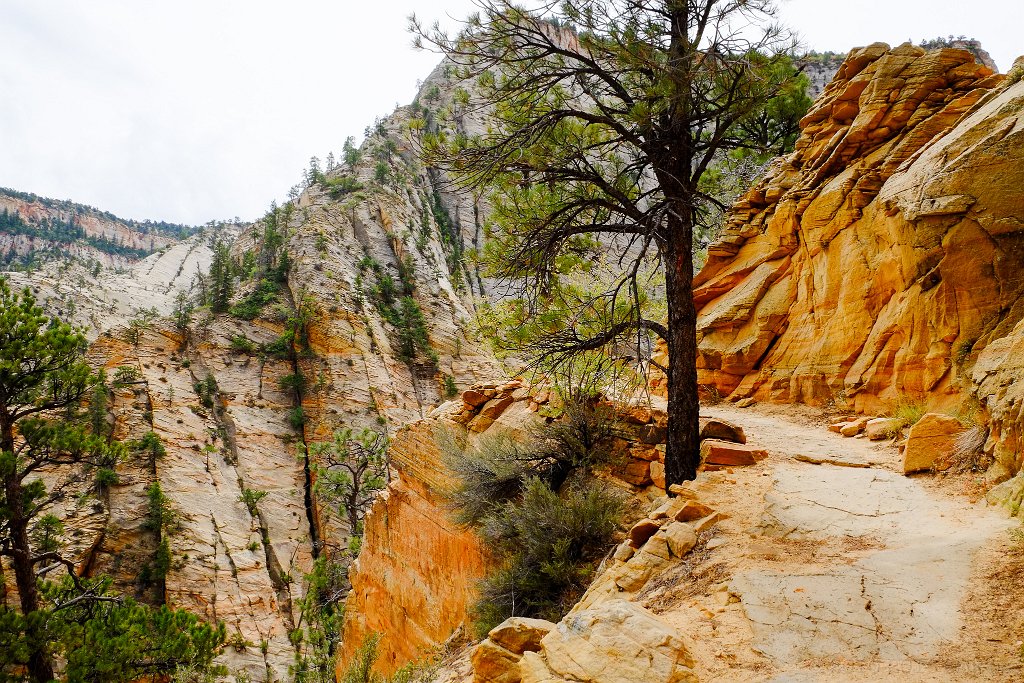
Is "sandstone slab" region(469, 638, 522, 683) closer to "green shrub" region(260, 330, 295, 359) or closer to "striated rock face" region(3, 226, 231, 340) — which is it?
"striated rock face" region(3, 226, 231, 340)

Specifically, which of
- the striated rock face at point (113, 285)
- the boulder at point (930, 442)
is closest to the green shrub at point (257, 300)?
the striated rock face at point (113, 285)

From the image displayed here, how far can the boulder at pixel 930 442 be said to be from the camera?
16.0ft

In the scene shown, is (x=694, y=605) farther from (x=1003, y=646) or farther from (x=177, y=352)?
(x=177, y=352)

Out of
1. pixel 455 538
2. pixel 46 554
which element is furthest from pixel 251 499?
pixel 455 538

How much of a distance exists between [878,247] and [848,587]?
608 centimetres

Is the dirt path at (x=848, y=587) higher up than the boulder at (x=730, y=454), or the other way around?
the boulder at (x=730, y=454)

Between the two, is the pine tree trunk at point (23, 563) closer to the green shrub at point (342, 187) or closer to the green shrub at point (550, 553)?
the green shrub at point (550, 553)

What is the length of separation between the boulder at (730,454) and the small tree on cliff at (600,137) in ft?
0.66

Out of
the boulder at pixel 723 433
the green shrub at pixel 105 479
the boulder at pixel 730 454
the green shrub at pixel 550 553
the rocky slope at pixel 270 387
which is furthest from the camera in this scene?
the green shrub at pixel 105 479

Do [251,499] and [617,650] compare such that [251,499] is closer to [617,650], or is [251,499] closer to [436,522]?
[436,522]

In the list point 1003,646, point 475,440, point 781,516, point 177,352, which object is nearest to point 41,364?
point 475,440

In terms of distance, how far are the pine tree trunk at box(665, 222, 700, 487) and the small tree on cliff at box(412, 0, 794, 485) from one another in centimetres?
1

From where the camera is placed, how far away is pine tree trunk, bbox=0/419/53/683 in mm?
9031

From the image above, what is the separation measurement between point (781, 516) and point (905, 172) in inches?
200
